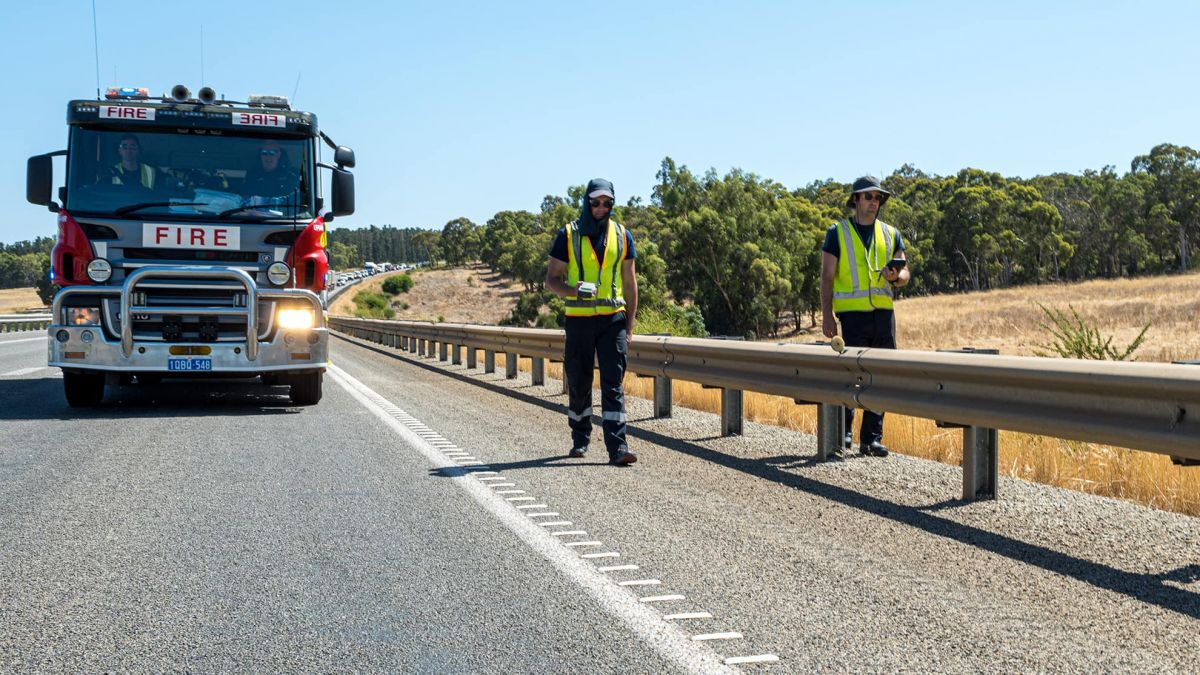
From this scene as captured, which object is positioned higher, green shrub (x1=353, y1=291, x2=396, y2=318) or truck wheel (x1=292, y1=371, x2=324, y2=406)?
truck wheel (x1=292, y1=371, x2=324, y2=406)

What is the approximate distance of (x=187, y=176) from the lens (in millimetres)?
11539

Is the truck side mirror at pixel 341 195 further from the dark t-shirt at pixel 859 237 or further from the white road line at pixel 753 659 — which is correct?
the white road line at pixel 753 659

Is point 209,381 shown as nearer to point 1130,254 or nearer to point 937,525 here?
point 937,525

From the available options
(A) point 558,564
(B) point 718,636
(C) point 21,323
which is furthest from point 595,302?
(C) point 21,323

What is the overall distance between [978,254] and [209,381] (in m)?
91.8

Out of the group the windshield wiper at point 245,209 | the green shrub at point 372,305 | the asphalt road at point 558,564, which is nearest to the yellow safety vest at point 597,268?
the asphalt road at point 558,564

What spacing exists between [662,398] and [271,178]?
14.6ft

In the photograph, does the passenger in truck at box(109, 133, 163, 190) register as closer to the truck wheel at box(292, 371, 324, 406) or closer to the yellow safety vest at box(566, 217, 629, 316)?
the truck wheel at box(292, 371, 324, 406)

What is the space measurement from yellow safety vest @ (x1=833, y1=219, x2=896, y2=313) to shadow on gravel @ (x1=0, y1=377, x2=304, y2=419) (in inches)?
231

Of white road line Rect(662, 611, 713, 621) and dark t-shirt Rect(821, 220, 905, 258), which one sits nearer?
white road line Rect(662, 611, 713, 621)

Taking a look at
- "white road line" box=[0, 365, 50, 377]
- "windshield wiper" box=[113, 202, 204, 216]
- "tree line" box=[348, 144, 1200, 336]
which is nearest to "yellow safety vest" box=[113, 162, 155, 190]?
"windshield wiper" box=[113, 202, 204, 216]

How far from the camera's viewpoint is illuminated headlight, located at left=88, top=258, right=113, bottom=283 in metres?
10.9

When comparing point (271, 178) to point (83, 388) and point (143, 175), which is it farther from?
point (83, 388)

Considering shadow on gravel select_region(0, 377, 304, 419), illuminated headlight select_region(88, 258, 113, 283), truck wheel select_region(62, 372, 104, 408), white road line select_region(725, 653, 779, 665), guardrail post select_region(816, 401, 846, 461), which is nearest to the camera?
white road line select_region(725, 653, 779, 665)
